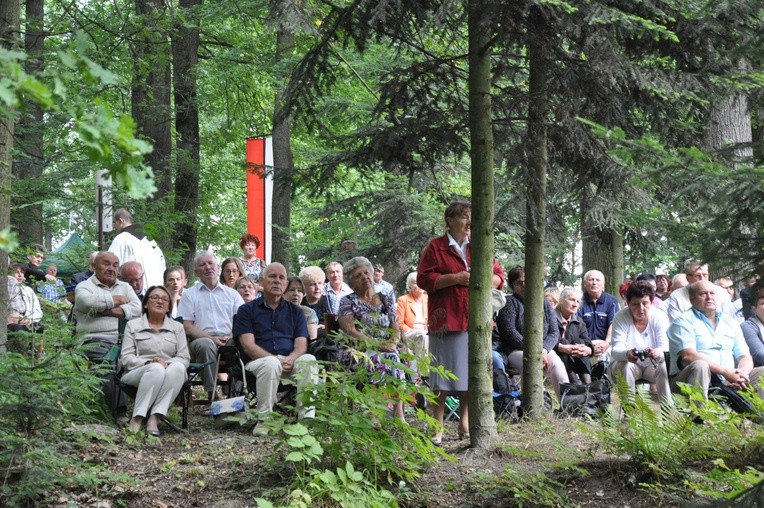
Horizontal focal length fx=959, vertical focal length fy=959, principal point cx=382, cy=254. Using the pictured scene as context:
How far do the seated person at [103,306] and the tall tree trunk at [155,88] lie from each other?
1.73m

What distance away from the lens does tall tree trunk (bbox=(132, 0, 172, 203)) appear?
1073 centimetres

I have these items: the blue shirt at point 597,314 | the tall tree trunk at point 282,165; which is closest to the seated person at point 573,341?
the blue shirt at point 597,314

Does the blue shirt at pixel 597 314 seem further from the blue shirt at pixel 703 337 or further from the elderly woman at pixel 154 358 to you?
the elderly woman at pixel 154 358

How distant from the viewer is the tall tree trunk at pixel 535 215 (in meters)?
8.07

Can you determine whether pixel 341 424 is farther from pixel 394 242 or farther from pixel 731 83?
pixel 394 242

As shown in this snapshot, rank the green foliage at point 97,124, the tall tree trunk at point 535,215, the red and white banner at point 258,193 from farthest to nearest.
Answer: the red and white banner at point 258,193
the tall tree trunk at point 535,215
the green foliage at point 97,124

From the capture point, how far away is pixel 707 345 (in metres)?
9.38

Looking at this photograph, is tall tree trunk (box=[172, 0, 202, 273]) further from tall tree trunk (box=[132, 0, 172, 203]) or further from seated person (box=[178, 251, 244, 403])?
seated person (box=[178, 251, 244, 403])

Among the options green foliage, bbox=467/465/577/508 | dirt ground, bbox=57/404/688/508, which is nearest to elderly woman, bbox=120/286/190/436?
dirt ground, bbox=57/404/688/508

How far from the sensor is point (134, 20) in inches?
422

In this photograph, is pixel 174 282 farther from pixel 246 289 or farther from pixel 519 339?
pixel 519 339

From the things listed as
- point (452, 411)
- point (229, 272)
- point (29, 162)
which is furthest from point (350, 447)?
point (29, 162)

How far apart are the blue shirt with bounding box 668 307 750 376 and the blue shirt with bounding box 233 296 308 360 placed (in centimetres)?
364

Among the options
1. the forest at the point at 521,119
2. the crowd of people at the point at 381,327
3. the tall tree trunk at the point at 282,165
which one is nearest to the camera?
the forest at the point at 521,119
